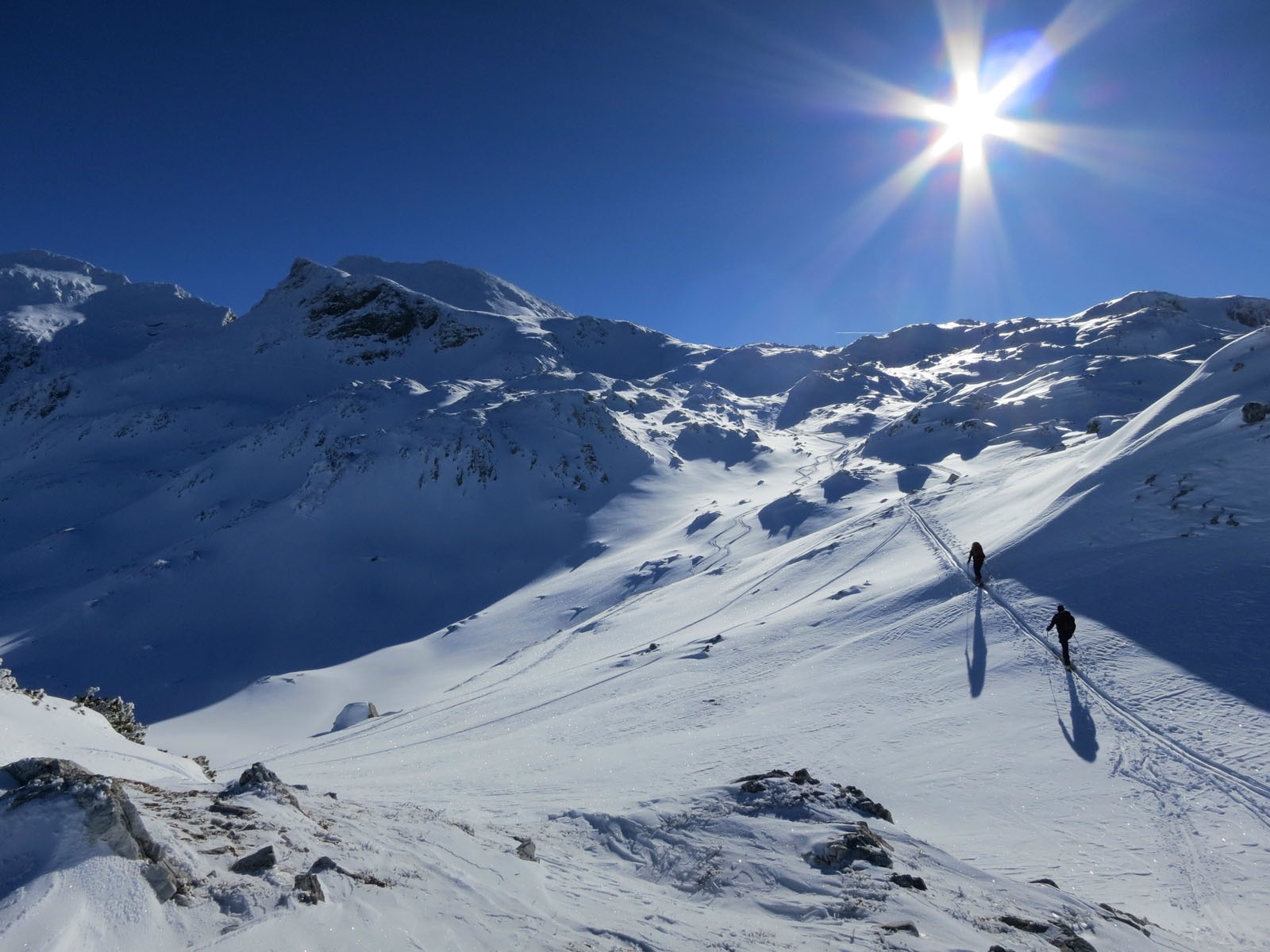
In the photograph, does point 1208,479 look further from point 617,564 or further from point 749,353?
point 749,353

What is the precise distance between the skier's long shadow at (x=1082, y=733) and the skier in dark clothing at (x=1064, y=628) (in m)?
1.33

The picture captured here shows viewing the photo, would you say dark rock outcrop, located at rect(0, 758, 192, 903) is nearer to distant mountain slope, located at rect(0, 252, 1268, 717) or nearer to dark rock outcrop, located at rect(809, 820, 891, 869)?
dark rock outcrop, located at rect(809, 820, 891, 869)

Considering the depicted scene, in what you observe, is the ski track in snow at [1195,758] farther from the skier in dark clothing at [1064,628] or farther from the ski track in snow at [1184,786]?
the skier in dark clothing at [1064,628]

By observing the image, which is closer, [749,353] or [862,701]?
[862,701]

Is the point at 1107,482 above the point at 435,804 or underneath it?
above

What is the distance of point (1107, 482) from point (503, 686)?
20.5 metres

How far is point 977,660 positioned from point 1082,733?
11.5 ft

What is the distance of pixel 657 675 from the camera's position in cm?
1883

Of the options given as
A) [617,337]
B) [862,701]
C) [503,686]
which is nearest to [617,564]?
[503,686]

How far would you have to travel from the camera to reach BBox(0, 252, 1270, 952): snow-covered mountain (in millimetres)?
6391

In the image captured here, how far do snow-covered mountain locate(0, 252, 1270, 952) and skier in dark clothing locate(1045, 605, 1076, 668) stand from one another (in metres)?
0.35

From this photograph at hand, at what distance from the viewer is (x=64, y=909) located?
4594mm

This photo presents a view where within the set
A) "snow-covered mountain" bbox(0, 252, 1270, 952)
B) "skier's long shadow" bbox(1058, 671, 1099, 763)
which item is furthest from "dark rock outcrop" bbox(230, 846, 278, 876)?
"skier's long shadow" bbox(1058, 671, 1099, 763)

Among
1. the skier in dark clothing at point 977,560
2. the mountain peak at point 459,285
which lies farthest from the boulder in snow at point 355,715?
the mountain peak at point 459,285
